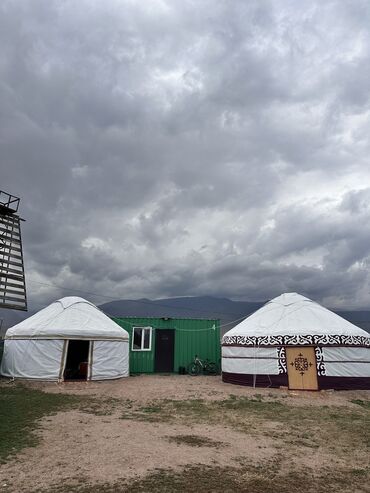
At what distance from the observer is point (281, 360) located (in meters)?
13.0

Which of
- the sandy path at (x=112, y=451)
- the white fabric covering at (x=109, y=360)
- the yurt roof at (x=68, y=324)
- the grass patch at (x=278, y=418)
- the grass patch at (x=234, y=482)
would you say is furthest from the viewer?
the white fabric covering at (x=109, y=360)

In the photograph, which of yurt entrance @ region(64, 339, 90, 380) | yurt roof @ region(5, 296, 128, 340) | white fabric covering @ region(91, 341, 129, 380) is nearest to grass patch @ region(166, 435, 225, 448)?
white fabric covering @ region(91, 341, 129, 380)

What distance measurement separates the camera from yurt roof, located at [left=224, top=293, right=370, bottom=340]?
523 inches

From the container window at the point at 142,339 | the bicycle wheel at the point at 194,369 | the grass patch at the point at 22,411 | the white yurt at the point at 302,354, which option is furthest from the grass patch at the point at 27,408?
the bicycle wheel at the point at 194,369

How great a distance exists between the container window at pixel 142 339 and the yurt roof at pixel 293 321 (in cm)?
496

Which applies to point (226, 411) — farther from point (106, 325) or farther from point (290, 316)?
point (106, 325)

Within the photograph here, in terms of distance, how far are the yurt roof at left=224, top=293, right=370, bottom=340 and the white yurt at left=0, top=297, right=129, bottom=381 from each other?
4669 mm

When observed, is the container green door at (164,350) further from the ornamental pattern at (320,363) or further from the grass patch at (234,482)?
the grass patch at (234,482)

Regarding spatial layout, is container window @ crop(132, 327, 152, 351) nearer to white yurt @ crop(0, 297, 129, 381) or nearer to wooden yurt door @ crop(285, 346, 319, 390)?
white yurt @ crop(0, 297, 129, 381)

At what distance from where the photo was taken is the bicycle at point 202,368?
Answer: 1802cm

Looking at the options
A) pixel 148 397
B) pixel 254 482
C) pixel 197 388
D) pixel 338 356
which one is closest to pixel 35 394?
pixel 148 397

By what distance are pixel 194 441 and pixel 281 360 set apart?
7.31 m

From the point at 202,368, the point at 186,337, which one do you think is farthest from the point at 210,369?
the point at 186,337

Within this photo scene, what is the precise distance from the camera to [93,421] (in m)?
7.93
